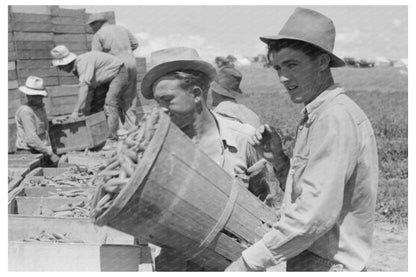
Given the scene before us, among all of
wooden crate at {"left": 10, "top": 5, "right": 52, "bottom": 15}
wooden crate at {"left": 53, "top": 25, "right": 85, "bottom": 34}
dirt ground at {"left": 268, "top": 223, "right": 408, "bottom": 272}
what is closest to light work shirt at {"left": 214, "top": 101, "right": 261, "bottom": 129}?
dirt ground at {"left": 268, "top": 223, "right": 408, "bottom": 272}

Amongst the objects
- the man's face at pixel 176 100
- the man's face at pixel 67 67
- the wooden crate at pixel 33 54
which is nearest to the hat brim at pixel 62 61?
the man's face at pixel 67 67

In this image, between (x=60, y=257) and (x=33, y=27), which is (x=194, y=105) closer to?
(x=60, y=257)

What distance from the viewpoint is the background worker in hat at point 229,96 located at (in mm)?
5828

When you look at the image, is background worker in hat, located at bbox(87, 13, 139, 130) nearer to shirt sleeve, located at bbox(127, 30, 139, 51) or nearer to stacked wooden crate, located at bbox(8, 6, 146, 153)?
shirt sleeve, located at bbox(127, 30, 139, 51)

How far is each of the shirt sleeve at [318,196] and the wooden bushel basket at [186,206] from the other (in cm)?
19

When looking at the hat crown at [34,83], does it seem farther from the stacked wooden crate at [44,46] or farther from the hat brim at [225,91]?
the hat brim at [225,91]

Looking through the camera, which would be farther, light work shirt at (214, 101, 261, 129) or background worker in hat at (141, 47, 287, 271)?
light work shirt at (214, 101, 261, 129)

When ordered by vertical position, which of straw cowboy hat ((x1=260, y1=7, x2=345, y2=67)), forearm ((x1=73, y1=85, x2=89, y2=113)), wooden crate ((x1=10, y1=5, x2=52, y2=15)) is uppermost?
straw cowboy hat ((x1=260, y1=7, x2=345, y2=67))

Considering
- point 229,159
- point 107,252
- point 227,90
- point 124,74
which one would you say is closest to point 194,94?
point 229,159

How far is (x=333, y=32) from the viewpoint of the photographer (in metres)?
2.13

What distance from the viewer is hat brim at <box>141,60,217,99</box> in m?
2.66

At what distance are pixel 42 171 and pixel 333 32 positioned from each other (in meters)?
5.39

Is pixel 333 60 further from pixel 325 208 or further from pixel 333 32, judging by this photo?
pixel 325 208

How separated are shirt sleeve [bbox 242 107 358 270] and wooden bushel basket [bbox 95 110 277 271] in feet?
0.62
